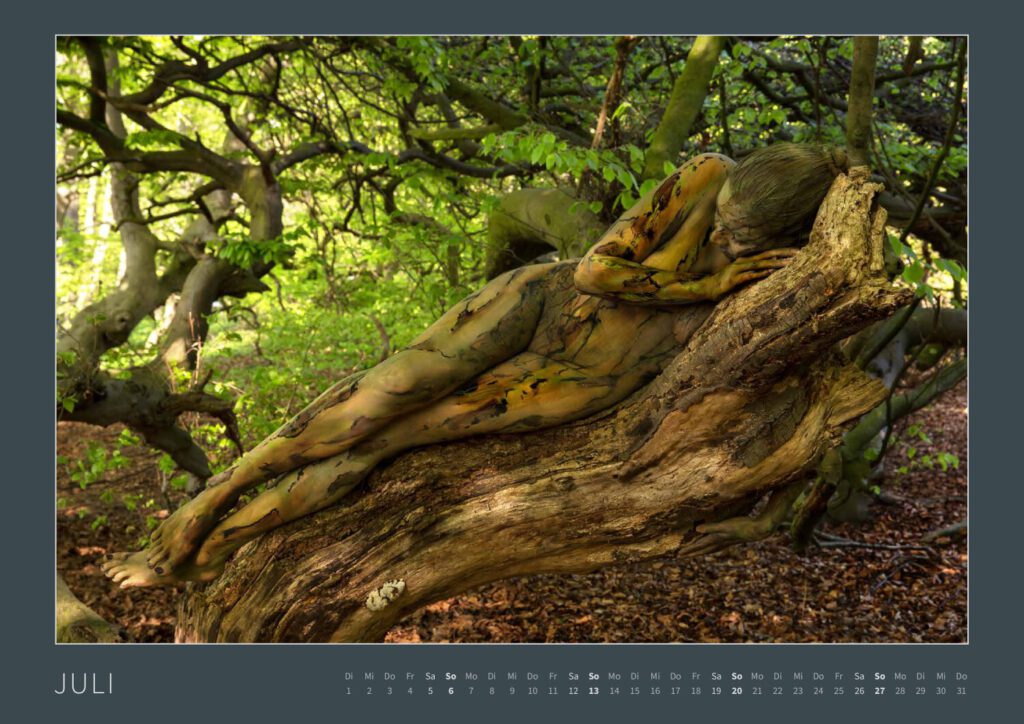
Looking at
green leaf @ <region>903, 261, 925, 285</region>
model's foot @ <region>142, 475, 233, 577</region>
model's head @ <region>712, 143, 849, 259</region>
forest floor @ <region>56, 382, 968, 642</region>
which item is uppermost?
model's head @ <region>712, 143, 849, 259</region>

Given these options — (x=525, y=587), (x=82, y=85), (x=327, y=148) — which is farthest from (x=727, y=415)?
(x=82, y=85)

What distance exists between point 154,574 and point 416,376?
1.56 m

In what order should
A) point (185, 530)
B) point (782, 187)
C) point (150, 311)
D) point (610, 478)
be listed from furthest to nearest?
point (150, 311) → point (185, 530) → point (610, 478) → point (782, 187)

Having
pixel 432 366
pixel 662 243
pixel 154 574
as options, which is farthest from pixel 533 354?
pixel 154 574

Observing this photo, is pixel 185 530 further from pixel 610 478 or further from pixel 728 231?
pixel 728 231

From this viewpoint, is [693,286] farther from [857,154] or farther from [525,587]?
[525,587]

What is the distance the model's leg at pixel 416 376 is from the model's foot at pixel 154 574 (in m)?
0.49

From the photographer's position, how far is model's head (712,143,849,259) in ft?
8.66

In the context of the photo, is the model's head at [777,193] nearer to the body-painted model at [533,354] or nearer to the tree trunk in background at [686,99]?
the body-painted model at [533,354]

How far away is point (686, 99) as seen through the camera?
16.6 feet

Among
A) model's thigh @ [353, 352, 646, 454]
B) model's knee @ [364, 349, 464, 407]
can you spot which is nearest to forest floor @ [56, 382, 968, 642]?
model's thigh @ [353, 352, 646, 454]

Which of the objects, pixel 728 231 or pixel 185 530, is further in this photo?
pixel 185 530

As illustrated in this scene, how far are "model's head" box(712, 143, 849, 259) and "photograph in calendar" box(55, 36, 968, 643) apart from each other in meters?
0.01

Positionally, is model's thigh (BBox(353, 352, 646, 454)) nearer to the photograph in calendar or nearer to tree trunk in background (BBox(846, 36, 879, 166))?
the photograph in calendar
